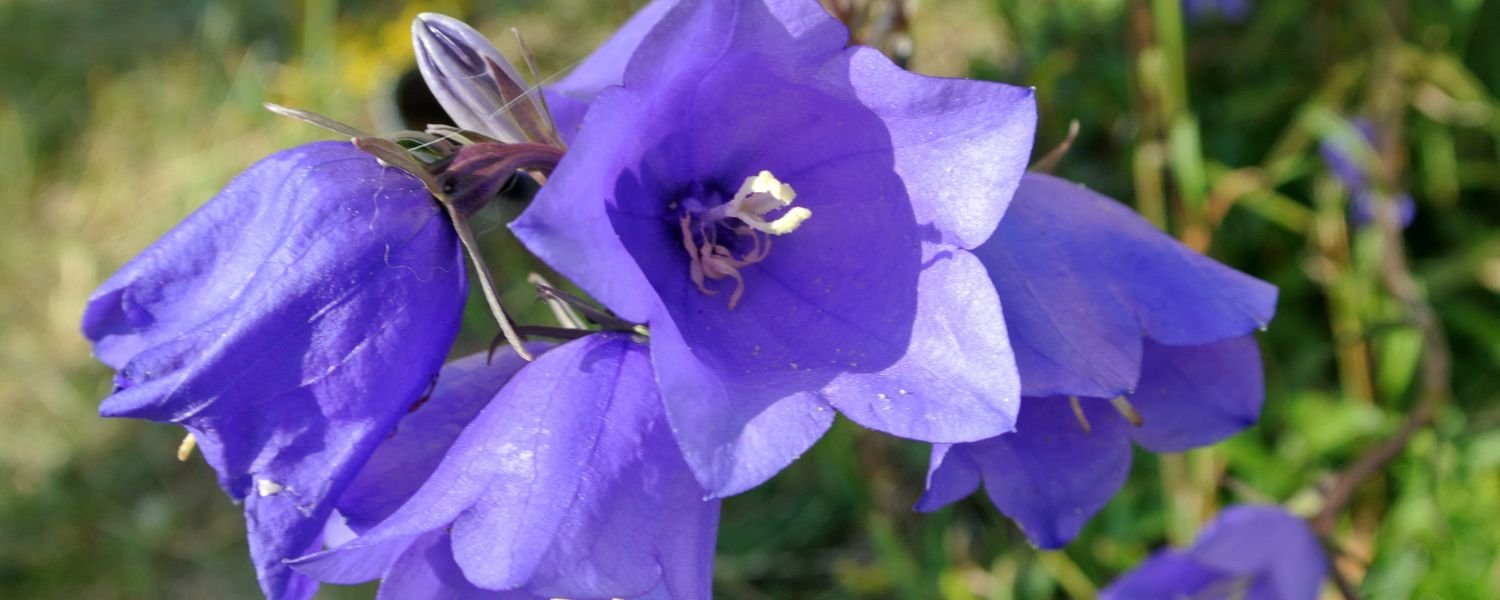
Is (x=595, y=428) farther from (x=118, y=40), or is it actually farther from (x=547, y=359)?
(x=118, y=40)

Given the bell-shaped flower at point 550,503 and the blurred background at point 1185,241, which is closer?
the bell-shaped flower at point 550,503

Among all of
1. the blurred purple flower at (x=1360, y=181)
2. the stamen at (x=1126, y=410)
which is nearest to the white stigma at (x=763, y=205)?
the stamen at (x=1126, y=410)

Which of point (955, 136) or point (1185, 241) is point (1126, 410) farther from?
point (1185, 241)

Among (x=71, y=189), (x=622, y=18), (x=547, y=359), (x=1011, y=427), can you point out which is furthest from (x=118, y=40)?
(x=1011, y=427)

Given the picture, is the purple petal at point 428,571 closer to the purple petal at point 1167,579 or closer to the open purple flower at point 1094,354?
the open purple flower at point 1094,354

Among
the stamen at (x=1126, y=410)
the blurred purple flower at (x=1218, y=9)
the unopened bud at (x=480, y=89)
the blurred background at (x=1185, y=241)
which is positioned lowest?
the blurred background at (x=1185, y=241)

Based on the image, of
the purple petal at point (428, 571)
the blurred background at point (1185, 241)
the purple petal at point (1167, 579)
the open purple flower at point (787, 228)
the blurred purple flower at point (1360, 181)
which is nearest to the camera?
the open purple flower at point (787, 228)

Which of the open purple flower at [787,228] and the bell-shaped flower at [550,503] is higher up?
the open purple flower at [787,228]
